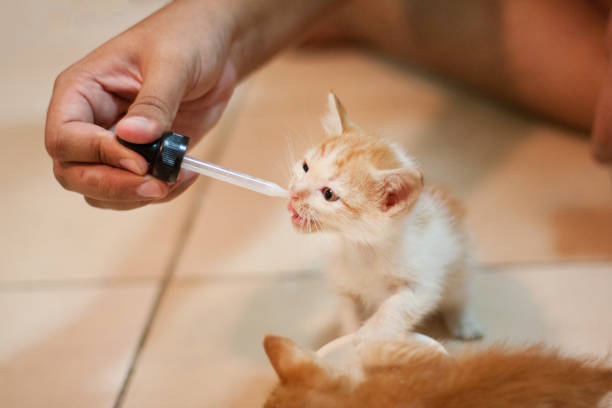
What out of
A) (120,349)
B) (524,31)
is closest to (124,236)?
(120,349)

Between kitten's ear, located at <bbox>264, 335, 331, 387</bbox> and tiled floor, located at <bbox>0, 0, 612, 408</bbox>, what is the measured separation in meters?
0.32

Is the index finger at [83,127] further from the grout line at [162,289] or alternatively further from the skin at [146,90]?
the grout line at [162,289]

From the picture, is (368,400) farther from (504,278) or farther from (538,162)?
(538,162)

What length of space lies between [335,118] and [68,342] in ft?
2.13

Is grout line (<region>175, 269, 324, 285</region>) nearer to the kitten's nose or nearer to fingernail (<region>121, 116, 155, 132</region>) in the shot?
the kitten's nose

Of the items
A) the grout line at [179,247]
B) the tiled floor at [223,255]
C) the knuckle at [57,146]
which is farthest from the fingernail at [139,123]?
the grout line at [179,247]

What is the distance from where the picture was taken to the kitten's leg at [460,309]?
90 centimetres

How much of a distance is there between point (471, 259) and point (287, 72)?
123 centimetres

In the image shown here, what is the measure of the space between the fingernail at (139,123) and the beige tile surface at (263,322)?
445 mm

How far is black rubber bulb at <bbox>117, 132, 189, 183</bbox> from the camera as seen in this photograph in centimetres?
73

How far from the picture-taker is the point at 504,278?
1081 millimetres

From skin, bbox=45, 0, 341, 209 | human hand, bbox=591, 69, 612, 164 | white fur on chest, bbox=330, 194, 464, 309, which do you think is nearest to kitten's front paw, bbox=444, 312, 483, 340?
white fur on chest, bbox=330, 194, 464, 309

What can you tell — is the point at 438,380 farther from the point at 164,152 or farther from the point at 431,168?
the point at 431,168

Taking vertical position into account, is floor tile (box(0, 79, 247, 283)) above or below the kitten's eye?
below
